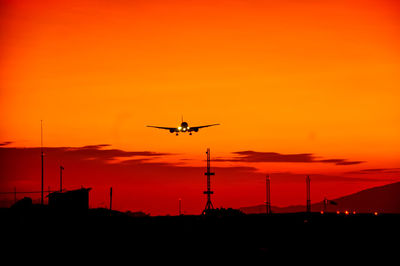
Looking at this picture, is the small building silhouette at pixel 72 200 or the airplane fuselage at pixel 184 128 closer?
the small building silhouette at pixel 72 200

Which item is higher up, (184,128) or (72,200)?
(184,128)

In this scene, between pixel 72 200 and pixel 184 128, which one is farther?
pixel 184 128

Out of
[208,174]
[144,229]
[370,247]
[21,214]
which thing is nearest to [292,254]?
[370,247]

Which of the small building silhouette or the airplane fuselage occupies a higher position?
the airplane fuselage

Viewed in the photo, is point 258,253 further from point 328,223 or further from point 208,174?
point 208,174

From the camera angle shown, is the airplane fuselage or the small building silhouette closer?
the small building silhouette

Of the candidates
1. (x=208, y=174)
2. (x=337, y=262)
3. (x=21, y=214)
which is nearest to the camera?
(x=337, y=262)

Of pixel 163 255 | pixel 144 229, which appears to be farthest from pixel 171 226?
pixel 163 255

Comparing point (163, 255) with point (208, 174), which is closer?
point (163, 255)

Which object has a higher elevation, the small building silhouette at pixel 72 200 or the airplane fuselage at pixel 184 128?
the airplane fuselage at pixel 184 128

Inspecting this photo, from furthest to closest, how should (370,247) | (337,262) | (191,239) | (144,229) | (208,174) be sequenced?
(208,174), (144,229), (191,239), (370,247), (337,262)
